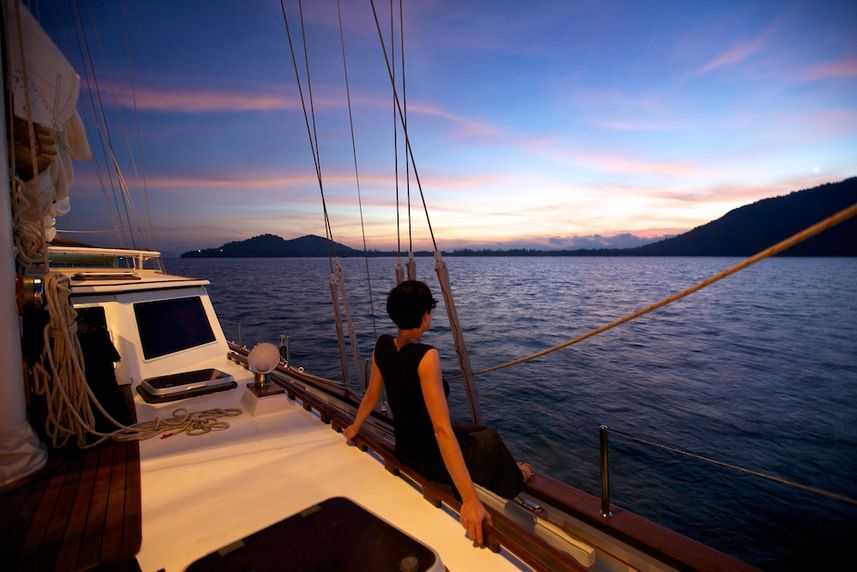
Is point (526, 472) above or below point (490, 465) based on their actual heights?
below

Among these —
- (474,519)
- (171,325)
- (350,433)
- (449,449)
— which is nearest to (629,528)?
(474,519)

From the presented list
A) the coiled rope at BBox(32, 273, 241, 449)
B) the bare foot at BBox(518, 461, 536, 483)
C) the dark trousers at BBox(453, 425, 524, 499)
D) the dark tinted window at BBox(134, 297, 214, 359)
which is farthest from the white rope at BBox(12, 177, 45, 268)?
the bare foot at BBox(518, 461, 536, 483)

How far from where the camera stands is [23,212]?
304 cm

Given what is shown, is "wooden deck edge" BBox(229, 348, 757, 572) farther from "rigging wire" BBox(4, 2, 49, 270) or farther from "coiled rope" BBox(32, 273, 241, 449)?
"rigging wire" BBox(4, 2, 49, 270)

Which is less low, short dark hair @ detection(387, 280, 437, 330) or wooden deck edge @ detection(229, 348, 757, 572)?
short dark hair @ detection(387, 280, 437, 330)

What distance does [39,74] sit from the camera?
9.69ft

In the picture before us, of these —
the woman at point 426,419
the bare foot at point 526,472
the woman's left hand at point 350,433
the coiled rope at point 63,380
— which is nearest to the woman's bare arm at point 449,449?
the woman at point 426,419

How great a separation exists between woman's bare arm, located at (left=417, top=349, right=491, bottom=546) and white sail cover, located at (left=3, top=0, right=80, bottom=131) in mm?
3466

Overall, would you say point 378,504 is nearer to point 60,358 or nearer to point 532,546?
point 532,546

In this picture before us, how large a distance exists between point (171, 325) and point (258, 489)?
3.88 metres

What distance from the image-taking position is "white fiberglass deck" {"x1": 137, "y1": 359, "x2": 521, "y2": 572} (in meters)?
1.97

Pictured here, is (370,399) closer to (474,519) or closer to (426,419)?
(426,419)

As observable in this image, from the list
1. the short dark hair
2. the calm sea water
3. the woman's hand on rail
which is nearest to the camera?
the woman's hand on rail

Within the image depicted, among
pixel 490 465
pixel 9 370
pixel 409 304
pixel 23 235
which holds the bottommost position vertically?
pixel 490 465
